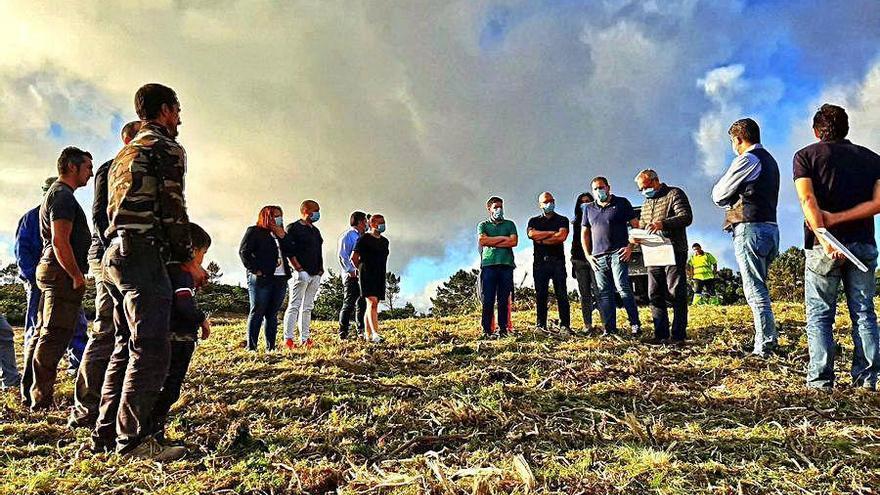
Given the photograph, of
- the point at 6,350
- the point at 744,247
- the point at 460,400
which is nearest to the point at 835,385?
the point at 744,247

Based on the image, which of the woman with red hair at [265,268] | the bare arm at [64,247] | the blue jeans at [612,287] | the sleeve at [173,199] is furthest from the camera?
the woman with red hair at [265,268]

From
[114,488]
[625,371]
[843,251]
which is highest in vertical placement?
[843,251]

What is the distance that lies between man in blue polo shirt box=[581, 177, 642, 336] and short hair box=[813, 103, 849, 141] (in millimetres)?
2924

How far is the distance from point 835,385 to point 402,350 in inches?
168

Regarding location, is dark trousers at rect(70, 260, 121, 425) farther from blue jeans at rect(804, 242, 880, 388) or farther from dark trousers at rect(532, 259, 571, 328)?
dark trousers at rect(532, 259, 571, 328)

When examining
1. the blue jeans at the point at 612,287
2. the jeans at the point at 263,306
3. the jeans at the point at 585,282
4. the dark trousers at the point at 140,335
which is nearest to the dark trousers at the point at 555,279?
the jeans at the point at 585,282

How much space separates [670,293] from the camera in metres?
7.12

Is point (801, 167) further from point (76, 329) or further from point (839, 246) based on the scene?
point (76, 329)

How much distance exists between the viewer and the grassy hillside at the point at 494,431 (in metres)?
2.98

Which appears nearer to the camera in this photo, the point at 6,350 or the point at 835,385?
the point at 835,385

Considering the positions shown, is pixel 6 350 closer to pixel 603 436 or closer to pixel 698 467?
pixel 603 436

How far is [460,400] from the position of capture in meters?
4.35

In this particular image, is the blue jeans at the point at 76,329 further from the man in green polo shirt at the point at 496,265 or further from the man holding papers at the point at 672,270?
the man holding papers at the point at 672,270

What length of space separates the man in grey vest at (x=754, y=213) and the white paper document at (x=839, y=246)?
1278mm
